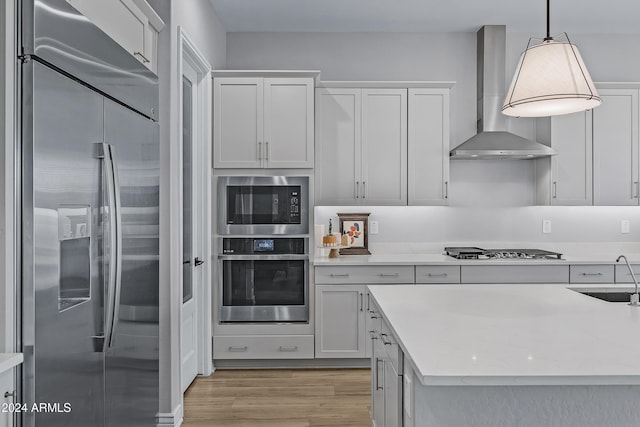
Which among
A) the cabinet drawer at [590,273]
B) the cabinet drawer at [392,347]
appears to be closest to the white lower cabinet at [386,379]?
the cabinet drawer at [392,347]

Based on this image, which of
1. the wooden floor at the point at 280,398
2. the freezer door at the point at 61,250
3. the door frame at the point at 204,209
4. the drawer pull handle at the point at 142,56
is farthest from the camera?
the door frame at the point at 204,209

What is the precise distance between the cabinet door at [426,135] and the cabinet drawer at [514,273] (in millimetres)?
720

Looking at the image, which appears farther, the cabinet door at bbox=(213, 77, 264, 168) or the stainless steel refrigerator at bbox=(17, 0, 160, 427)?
the cabinet door at bbox=(213, 77, 264, 168)

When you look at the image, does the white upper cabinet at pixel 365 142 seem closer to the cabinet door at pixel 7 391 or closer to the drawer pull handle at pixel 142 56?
the drawer pull handle at pixel 142 56

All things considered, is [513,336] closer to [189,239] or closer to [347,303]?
[347,303]

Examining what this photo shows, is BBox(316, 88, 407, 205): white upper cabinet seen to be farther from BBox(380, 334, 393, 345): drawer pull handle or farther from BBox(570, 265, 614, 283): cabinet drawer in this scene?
BBox(380, 334, 393, 345): drawer pull handle

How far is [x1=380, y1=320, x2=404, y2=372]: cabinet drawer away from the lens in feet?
5.98

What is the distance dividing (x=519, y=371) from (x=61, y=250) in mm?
1413

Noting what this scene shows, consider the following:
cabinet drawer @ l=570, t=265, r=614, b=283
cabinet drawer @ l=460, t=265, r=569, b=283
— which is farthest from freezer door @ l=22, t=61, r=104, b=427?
cabinet drawer @ l=570, t=265, r=614, b=283

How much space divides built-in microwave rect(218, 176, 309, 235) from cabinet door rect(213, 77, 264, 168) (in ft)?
0.52

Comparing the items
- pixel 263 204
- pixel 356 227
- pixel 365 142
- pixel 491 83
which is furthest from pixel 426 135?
pixel 263 204

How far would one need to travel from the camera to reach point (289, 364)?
4.08 meters

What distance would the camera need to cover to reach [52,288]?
155cm

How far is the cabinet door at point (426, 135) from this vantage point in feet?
13.7
